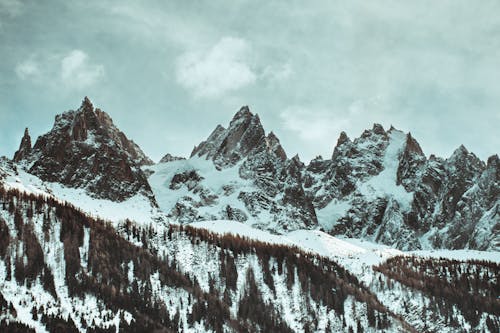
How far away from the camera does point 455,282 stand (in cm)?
9738

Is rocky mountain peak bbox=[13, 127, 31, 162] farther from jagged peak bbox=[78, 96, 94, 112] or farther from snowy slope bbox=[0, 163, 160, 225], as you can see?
snowy slope bbox=[0, 163, 160, 225]

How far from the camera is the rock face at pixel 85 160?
147 m

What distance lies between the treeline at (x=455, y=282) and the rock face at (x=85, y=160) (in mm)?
74226

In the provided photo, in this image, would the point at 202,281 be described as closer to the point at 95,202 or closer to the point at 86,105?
the point at 95,202

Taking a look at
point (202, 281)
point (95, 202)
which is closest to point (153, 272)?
point (202, 281)

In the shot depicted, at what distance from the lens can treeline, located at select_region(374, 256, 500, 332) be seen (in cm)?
8975

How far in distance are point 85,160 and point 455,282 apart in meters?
99.5

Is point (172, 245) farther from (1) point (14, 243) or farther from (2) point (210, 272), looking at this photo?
(1) point (14, 243)

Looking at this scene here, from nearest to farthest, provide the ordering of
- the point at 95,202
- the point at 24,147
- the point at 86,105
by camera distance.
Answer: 1. the point at 95,202
2. the point at 86,105
3. the point at 24,147

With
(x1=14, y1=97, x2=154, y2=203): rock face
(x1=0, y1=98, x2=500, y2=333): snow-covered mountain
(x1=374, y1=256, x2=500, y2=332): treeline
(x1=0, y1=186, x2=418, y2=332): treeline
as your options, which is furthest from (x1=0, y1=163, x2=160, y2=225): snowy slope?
(x1=374, y1=256, x2=500, y2=332): treeline

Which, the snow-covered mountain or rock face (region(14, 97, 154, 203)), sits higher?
rock face (region(14, 97, 154, 203))

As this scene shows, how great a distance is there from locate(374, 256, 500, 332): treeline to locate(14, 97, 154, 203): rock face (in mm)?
74226

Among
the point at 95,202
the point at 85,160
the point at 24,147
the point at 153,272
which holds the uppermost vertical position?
the point at 24,147

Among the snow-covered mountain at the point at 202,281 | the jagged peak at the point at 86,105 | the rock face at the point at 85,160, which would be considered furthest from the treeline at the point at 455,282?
the jagged peak at the point at 86,105
